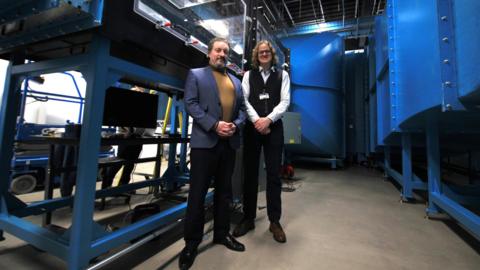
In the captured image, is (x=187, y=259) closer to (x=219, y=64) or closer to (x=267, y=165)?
(x=267, y=165)

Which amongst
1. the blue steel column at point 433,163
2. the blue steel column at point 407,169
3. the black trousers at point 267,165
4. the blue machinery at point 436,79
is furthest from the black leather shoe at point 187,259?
the blue steel column at point 407,169

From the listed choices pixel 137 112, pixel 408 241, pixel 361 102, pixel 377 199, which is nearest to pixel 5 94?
pixel 137 112

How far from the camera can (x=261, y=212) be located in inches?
77.1

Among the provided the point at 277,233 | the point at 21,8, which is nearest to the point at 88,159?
the point at 21,8

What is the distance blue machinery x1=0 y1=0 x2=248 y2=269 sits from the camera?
2.93 feet

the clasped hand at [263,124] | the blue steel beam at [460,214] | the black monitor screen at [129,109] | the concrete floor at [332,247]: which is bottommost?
the concrete floor at [332,247]

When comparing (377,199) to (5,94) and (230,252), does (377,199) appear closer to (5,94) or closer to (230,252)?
(230,252)

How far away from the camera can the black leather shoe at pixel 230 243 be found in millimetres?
1278

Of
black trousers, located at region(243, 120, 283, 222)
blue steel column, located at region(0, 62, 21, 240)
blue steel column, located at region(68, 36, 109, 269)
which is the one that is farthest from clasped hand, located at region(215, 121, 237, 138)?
blue steel column, located at region(0, 62, 21, 240)

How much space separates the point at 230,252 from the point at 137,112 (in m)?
1.38

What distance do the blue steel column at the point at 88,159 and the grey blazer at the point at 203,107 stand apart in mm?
411

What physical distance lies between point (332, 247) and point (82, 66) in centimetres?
167

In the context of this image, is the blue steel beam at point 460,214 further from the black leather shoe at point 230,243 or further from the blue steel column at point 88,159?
the blue steel column at point 88,159

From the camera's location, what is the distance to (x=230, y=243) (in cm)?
130
